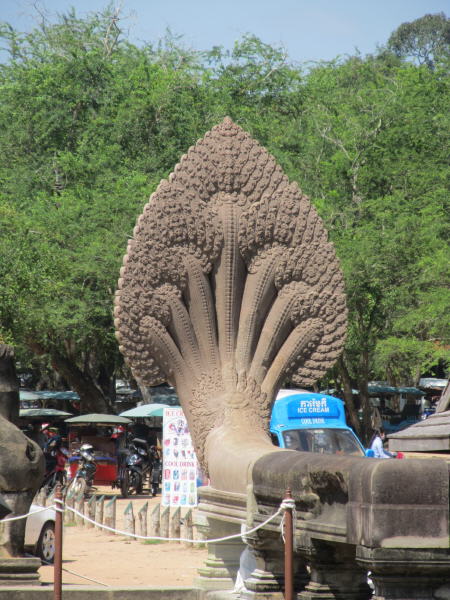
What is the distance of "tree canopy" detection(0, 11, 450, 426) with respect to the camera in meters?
23.5

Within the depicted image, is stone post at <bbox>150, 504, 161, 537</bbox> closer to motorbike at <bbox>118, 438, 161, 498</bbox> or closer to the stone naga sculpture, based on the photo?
the stone naga sculpture

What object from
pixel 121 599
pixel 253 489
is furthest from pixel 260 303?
pixel 121 599

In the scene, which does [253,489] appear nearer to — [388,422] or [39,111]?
[39,111]

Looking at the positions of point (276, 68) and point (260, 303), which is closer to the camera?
point (260, 303)

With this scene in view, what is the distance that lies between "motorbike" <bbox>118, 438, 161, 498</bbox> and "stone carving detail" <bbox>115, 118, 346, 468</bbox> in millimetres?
13293

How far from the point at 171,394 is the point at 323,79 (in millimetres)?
13552

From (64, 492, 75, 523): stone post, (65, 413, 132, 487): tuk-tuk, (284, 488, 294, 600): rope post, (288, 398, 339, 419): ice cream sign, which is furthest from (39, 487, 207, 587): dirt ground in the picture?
(284, 488, 294, 600): rope post

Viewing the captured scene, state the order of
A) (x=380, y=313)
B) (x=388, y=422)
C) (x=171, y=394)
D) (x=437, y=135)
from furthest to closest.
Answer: (x=388, y=422)
(x=171, y=394)
(x=437, y=135)
(x=380, y=313)

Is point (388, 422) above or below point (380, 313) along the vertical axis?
below

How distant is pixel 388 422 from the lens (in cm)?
3372

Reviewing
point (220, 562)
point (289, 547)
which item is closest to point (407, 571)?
point (289, 547)

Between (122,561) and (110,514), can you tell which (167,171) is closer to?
(110,514)

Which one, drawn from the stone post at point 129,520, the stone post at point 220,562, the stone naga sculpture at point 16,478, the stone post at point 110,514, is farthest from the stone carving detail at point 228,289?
the stone post at point 110,514

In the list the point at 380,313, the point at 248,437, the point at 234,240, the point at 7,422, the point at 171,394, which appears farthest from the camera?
the point at 171,394
